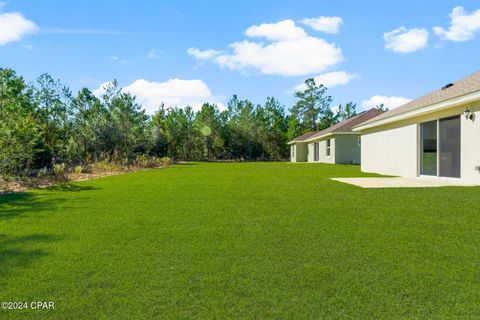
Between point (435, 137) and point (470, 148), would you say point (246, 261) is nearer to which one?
point (470, 148)

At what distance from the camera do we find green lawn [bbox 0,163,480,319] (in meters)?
2.55

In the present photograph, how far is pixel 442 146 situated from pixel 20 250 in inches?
480

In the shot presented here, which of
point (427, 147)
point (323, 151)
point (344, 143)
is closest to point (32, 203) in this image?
point (427, 147)

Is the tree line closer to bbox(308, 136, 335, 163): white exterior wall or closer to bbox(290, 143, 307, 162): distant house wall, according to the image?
bbox(290, 143, 307, 162): distant house wall

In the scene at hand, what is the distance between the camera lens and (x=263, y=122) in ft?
157

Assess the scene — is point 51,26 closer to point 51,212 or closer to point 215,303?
point 51,212

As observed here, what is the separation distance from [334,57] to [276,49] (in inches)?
208

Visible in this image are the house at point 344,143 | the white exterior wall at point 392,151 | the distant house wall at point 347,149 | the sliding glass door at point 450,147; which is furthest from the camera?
the distant house wall at point 347,149

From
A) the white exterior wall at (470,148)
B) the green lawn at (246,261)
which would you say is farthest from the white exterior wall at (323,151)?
the green lawn at (246,261)

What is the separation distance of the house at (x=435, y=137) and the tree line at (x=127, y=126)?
14423 mm

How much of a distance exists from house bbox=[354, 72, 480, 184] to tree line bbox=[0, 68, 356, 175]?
47.3 feet

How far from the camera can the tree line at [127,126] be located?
13938 millimetres

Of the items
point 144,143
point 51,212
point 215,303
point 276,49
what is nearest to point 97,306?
point 215,303

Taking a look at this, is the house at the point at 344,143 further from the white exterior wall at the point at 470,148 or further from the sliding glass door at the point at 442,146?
the white exterior wall at the point at 470,148
